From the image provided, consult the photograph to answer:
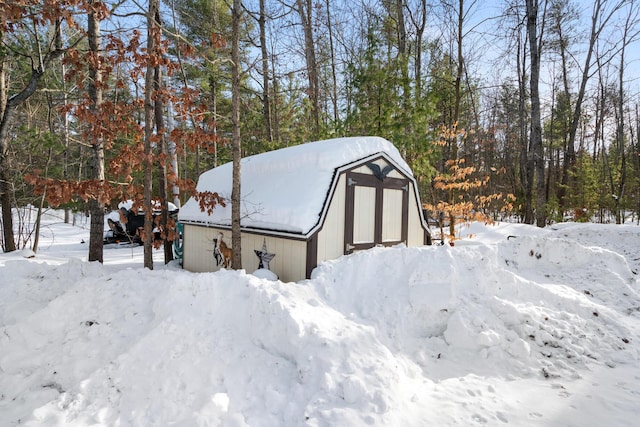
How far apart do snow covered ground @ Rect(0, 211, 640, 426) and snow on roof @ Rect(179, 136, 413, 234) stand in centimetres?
139

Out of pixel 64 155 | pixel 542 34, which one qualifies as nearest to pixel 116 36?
pixel 64 155

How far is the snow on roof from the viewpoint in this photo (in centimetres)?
626

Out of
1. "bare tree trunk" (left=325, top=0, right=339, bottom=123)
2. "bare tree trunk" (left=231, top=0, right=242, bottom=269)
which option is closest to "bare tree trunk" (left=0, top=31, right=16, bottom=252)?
"bare tree trunk" (left=231, top=0, right=242, bottom=269)

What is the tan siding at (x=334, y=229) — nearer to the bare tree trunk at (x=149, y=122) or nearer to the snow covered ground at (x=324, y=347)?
the snow covered ground at (x=324, y=347)

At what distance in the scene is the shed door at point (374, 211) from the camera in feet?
22.0

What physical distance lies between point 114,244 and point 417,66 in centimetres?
1578

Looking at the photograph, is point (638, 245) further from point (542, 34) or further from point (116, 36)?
point (116, 36)

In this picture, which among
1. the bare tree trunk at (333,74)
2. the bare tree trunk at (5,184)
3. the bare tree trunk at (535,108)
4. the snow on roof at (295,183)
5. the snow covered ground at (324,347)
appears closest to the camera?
the snow covered ground at (324,347)

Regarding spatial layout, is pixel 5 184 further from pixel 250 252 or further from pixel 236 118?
pixel 236 118

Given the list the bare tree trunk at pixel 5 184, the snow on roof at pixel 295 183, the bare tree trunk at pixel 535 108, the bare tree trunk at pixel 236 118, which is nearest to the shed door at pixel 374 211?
the snow on roof at pixel 295 183

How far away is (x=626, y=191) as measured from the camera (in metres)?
22.4

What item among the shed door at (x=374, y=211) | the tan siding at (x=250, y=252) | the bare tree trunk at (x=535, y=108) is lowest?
the tan siding at (x=250, y=252)

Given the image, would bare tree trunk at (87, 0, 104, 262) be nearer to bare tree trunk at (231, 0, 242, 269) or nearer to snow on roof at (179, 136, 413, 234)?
snow on roof at (179, 136, 413, 234)

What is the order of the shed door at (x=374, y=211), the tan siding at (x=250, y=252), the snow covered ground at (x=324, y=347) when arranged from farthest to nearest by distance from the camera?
the shed door at (x=374, y=211), the tan siding at (x=250, y=252), the snow covered ground at (x=324, y=347)
